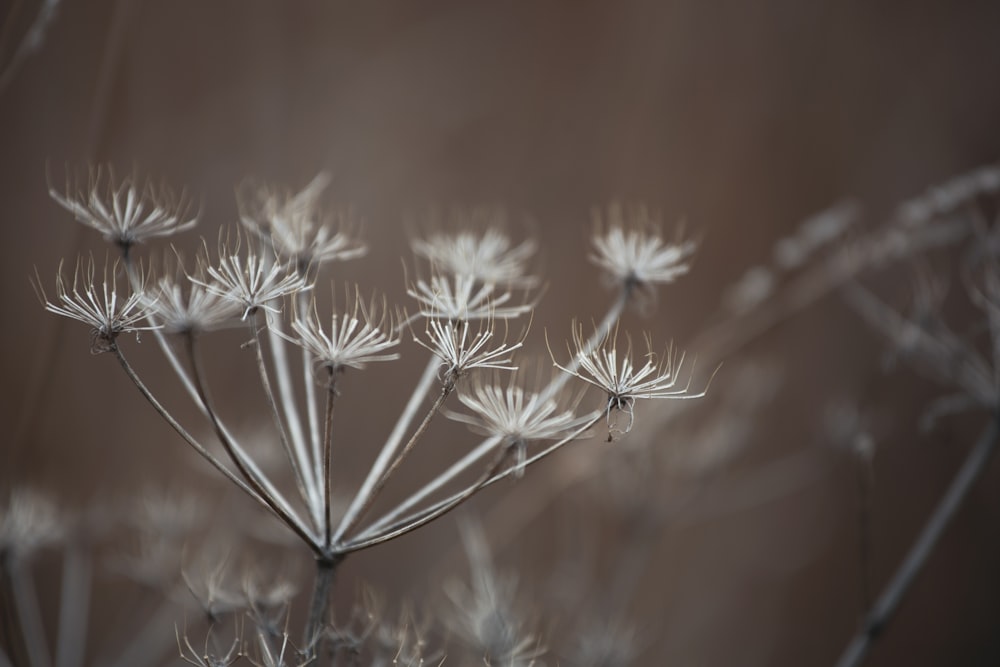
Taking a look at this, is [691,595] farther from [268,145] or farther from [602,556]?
[268,145]

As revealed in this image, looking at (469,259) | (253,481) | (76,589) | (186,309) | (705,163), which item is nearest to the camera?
(253,481)

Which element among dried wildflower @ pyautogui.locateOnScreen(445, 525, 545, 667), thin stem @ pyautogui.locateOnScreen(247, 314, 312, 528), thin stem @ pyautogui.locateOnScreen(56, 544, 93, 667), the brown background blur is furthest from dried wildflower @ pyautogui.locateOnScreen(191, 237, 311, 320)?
the brown background blur

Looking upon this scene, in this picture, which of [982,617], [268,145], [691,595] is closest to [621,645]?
[691,595]

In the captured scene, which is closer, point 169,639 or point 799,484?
point 169,639

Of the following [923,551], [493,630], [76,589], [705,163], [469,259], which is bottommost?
[76,589]

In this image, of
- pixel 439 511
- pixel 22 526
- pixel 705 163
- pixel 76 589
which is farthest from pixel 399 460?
pixel 705 163

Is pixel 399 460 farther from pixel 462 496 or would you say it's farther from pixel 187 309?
pixel 187 309

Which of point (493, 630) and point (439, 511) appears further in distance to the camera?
point (493, 630)

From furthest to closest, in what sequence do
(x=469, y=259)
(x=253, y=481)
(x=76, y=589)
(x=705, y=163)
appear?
(x=705, y=163), (x=76, y=589), (x=469, y=259), (x=253, y=481)

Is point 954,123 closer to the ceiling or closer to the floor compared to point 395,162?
closer to the ceiling
